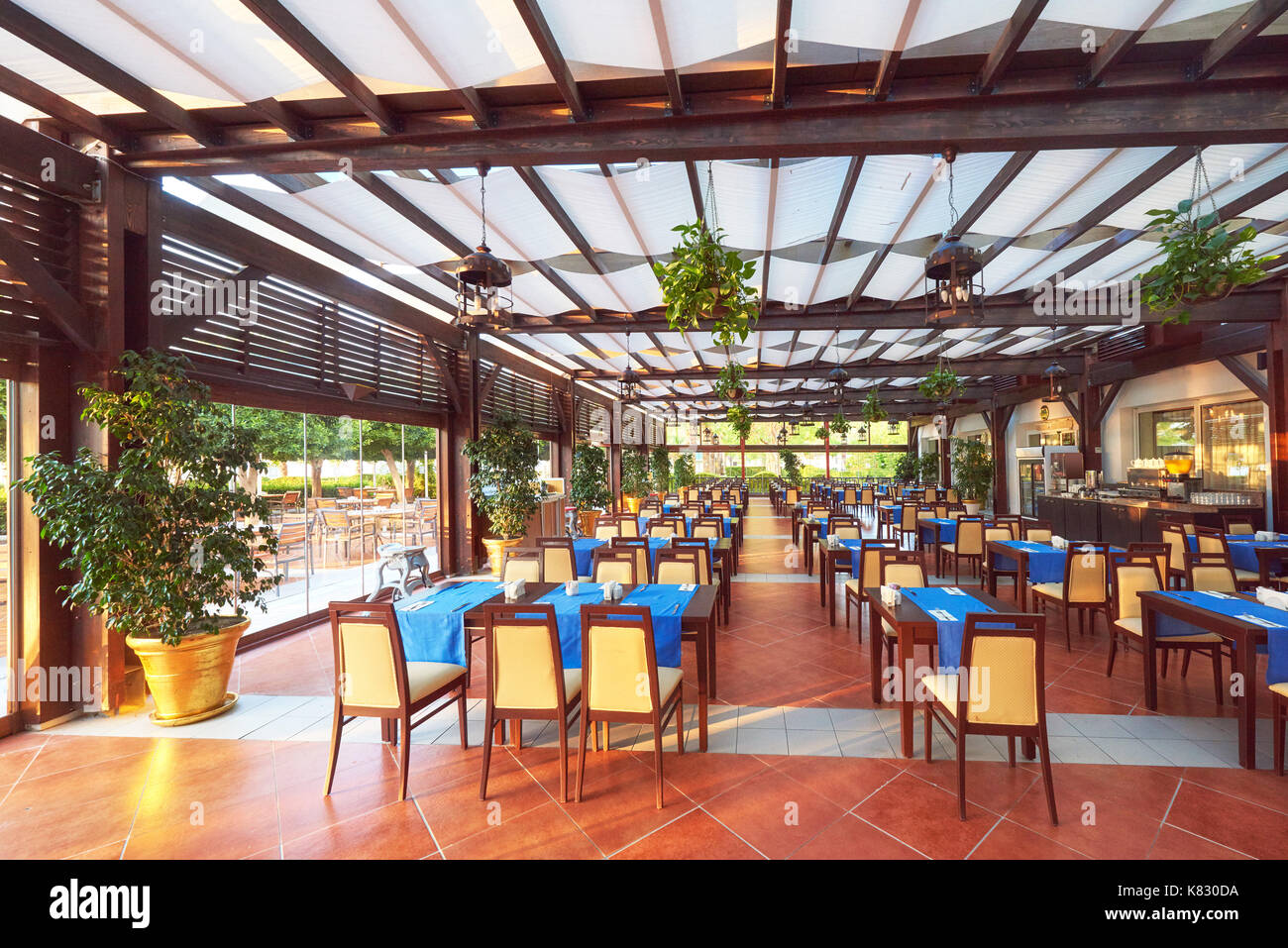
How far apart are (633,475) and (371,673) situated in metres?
13.5

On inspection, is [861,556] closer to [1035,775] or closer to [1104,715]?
[1104,715]

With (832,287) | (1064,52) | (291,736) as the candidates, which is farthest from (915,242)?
(291,736)

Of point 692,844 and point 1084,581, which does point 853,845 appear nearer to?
point 692,844

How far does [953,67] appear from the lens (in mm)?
2971

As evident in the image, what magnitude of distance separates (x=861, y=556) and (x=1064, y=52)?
357 cm

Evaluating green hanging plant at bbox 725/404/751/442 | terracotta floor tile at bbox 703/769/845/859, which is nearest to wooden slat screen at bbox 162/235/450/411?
green hanging plant at bbox 725/404/751/442

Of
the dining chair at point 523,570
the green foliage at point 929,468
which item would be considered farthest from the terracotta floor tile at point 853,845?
the green foliage at point 929,468

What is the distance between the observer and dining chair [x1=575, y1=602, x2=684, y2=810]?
2660mm

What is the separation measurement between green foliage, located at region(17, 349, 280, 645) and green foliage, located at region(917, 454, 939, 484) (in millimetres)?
19855

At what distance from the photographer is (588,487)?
11266 mm

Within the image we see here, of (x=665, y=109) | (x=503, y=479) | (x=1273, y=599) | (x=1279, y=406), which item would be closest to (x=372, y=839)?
(x=665, y=109)

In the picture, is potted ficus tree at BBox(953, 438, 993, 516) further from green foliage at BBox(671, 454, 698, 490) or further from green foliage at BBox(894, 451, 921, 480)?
green foliage at BBox(671, 454, 698, 490)

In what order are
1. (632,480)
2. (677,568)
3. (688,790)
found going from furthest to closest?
(632,480), (677,568), (688,790)
